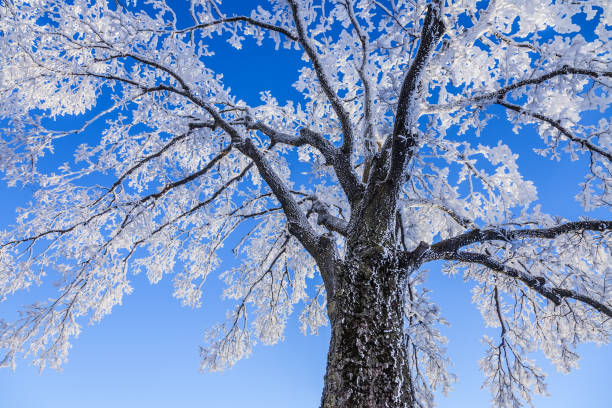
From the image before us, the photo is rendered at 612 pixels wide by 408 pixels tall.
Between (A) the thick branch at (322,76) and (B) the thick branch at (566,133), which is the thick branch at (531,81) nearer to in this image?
(B) the thick branch at (566,133)

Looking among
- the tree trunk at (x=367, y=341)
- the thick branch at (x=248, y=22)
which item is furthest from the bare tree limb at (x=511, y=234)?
the thick branch at (x=248, y=22)

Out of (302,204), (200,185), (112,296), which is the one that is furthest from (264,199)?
(112,296)

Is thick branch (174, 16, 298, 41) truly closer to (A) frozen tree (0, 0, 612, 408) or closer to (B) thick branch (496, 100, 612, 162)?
(A) frozen tree (0, 0, 612, 408)

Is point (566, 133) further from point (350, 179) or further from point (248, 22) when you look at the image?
point (248, 22)

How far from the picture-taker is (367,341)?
7.20ft

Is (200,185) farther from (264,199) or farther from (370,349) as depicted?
(370,349)

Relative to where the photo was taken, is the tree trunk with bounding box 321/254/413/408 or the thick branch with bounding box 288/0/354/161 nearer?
the tree trunk with bounding box 321/254/413/408

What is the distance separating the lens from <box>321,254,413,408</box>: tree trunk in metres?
1.98

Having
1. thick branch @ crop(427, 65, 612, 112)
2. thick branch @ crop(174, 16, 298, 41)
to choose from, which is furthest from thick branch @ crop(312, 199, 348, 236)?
thick branch @ crop(174, 16, 298, 41)

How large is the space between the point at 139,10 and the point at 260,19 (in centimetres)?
140

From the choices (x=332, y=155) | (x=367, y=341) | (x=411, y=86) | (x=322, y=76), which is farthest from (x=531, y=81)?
(x=367, y=341)

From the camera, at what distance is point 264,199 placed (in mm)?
6027

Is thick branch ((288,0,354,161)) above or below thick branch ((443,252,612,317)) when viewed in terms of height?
above

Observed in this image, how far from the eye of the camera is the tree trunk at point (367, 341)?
1978 millimetres
